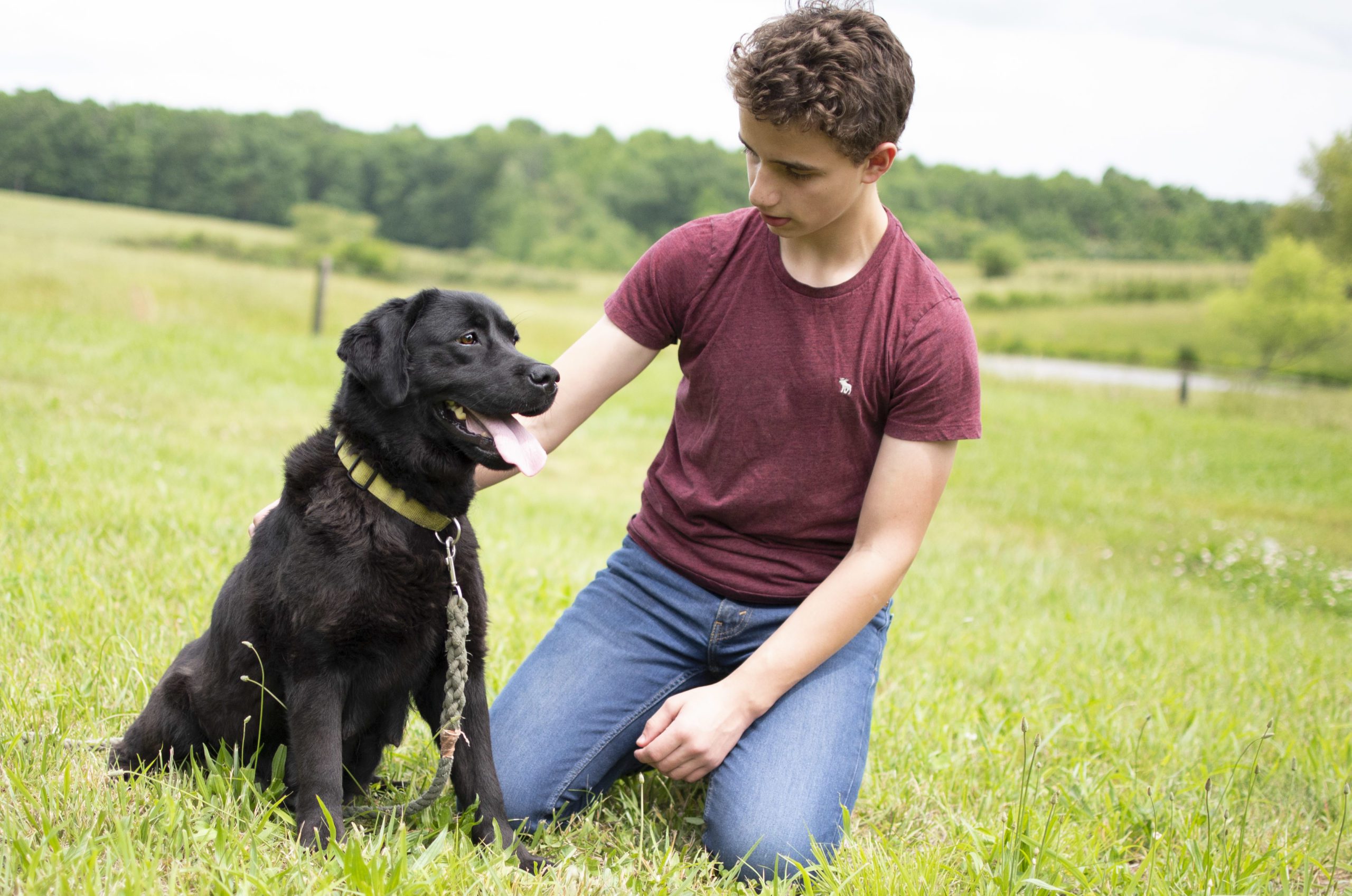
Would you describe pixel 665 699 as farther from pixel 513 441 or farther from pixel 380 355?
pixel 380 355

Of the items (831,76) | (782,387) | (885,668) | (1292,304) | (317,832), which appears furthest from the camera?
(1292,304)

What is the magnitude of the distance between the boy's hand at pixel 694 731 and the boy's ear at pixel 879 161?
4.43 ft

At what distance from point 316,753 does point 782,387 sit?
4.65 feet

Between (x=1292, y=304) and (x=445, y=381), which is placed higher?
(x=1292, y=304)

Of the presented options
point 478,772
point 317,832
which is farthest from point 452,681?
point 317,832

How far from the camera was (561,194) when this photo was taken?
232 ft

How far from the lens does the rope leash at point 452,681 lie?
2.18 metres

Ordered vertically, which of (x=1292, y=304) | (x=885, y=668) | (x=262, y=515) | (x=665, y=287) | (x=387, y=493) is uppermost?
(x=1292, y=304)

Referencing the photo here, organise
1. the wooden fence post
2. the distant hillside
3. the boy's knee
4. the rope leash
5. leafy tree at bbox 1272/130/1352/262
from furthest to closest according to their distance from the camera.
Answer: the distant hillside
leafy tree at bbox 1272/130/1352/262
the wooden fence post
the boy's knee
the rope leash

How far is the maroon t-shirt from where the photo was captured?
252cm

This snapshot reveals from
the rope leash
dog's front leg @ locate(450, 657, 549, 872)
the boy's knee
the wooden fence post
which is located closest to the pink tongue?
the rope leash

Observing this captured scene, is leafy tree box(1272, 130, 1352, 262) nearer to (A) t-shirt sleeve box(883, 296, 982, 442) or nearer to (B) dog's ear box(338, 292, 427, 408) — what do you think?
(A) t-shirt sleeve box(883, 296, 982, 442)

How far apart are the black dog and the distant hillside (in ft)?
144

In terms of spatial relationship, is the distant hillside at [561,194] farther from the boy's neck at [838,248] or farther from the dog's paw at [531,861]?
the dog's paw at [531,861]
